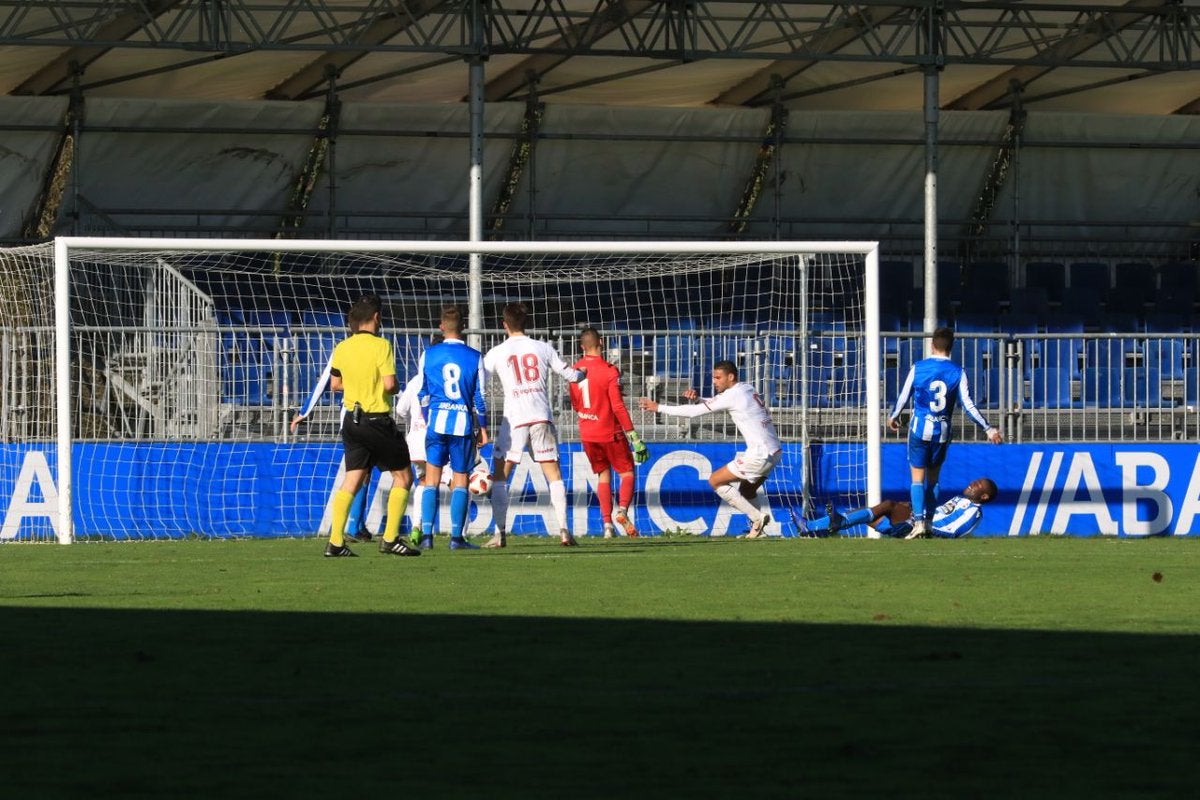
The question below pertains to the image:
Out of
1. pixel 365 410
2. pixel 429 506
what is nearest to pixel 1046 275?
pixel 429 506

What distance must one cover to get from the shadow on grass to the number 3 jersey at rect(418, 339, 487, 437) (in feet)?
17.2

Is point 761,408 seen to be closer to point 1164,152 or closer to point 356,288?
point 356,288

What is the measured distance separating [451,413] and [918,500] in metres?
4.89

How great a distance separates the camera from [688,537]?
54.7 feet

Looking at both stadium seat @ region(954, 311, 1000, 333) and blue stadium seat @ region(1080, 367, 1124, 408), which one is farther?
stadium seat @ region(954, 311, 1000, 333)

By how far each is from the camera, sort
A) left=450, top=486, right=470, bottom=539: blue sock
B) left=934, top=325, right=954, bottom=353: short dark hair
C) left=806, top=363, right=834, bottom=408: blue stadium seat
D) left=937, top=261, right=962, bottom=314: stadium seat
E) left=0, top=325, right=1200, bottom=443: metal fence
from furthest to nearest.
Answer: left=937, top=261, right=962, bottom=314: stadium seat → left=806, top=363, right=834, bottom=408: blue stadium seat → left=0, top=325, right=1200, bottom=443: metal fence → left=934, top=325, right=954, bottom=353: short dark hair → left=450, top=486, right=470, bottom=539: blue sock

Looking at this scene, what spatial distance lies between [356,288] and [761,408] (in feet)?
24.5

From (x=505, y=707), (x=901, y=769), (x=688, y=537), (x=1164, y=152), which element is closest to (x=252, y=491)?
(x=688, y=537)

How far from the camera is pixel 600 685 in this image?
6.40 meters

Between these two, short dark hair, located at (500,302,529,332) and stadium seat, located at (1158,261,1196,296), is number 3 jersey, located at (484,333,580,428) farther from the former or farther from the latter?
stadium seat, located at (1158,261,1196,296)

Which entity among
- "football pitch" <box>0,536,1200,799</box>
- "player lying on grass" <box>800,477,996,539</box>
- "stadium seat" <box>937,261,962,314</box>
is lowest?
"player lying on grass" <box>800,477,996,539</box>

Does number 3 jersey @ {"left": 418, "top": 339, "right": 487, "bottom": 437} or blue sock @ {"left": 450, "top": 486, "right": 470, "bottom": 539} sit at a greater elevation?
number 3 jersey @ {"left": 418, "top": 339, "right": 487, "bottom": 437}

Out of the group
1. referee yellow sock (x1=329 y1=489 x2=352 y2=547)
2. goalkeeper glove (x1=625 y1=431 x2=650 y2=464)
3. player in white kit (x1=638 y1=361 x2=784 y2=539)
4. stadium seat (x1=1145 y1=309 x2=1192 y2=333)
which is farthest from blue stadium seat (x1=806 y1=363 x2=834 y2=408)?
stadium seat (x1=1145 y1=309 x2=1192 y2=333)

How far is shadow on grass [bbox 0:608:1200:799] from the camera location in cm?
474
